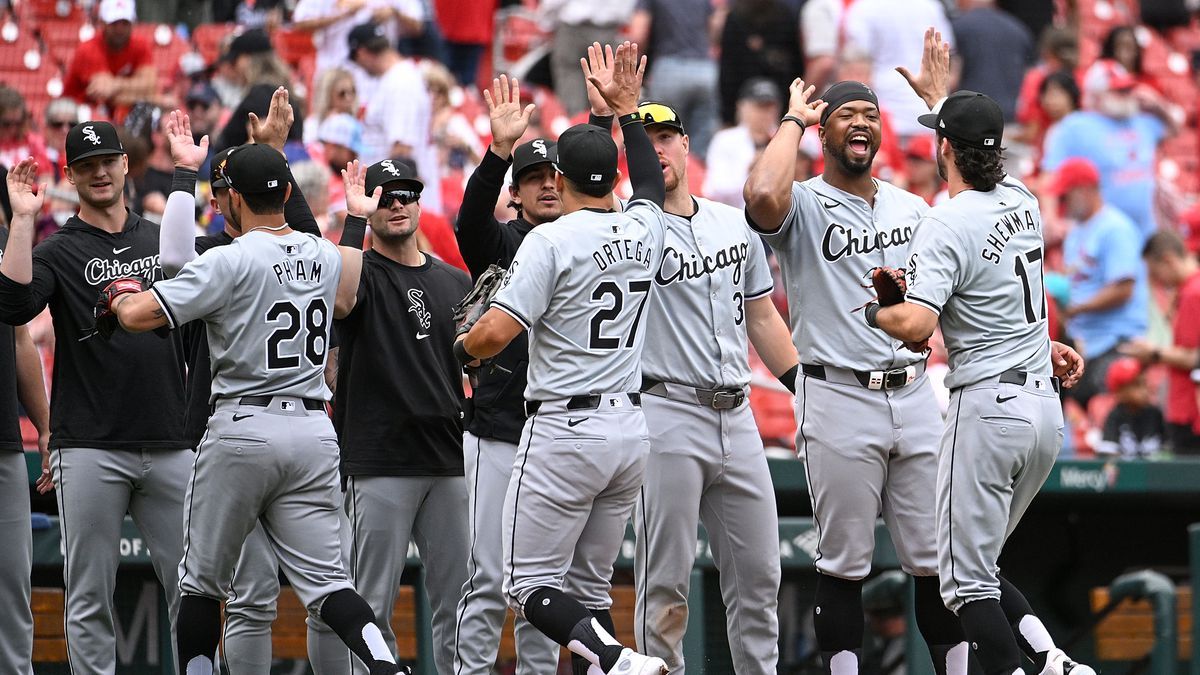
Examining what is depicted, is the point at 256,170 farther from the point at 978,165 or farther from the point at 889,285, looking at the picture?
the point at 978,165

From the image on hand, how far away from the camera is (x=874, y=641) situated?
865cm

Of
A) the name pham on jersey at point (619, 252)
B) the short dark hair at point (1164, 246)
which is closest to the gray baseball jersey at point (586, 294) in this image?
the name pham on jersey at point (619, 252)

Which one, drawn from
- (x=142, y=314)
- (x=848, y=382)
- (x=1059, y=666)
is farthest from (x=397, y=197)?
(x=1059, y=666)

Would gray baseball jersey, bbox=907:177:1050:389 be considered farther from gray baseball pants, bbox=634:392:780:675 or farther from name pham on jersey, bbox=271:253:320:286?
name pham on jersey, bbox=271:253:320:286

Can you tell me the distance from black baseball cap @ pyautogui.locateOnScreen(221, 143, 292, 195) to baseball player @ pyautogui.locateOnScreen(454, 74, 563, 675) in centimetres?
75

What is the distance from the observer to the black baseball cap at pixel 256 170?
235 inches

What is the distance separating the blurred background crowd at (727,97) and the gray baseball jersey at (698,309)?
12.1ft

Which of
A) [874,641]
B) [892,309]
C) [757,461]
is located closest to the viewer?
[892,309]

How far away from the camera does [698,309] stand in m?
6.23

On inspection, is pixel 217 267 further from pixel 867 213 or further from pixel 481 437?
pixel 867 213

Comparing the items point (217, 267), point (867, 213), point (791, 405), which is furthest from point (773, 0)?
point (217, 267)

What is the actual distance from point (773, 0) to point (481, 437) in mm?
7870

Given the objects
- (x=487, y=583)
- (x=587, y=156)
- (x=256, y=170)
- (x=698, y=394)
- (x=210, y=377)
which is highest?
(x=587, y=156)

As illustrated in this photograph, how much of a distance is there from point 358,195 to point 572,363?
1139 mm
